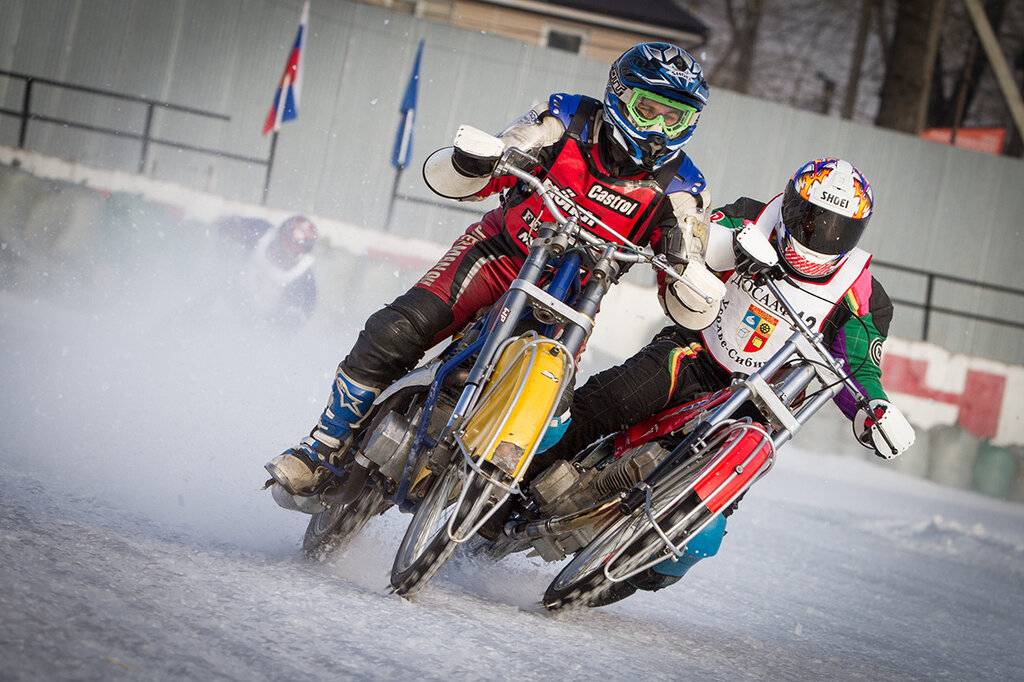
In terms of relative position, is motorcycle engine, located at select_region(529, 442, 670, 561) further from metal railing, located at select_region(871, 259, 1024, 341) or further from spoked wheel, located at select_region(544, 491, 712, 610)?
metal railing, located at select_region(871, 259, 1024, 341)

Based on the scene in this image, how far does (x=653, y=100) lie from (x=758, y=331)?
3.94ft

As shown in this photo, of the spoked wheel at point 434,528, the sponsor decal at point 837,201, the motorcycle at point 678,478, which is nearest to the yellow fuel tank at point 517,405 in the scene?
the spoked wheel at point 434,528

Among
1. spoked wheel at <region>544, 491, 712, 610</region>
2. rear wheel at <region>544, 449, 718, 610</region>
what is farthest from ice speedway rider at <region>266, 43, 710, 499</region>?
spoked wheel at <region>544, 491, 712, 610</region>

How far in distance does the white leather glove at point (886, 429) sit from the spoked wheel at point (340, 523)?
6.64ft

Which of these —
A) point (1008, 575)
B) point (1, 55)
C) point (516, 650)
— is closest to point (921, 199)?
point (1008, 575)

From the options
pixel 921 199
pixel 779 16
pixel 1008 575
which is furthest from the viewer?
pixel 779 16

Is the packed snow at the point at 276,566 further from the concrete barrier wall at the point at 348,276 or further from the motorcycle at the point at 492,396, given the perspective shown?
the concrete barrier wall at the point at 348,276

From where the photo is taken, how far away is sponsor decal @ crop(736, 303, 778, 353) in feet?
17.1

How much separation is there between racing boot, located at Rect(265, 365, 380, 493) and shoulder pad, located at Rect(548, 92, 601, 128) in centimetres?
131

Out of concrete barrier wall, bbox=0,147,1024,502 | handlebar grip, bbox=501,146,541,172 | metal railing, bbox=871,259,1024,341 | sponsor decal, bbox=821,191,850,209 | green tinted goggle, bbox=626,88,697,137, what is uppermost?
green tinted goggle, bbox=626,88,697,137

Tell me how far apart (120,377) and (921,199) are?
10.6 meters

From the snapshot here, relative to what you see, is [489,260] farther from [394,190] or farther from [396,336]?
[394,190]

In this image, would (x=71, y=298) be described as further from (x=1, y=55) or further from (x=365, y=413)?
(x=365, y=413)

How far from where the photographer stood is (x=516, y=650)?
3801 mm
